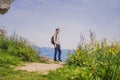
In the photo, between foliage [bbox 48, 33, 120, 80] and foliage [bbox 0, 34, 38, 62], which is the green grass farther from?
foliage [bbox 0, 34, 38, 62]

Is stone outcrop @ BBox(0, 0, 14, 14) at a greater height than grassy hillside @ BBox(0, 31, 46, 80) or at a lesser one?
greater

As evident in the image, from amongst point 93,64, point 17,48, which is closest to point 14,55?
point 17,48

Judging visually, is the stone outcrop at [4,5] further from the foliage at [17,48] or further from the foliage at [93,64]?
the foliage at [93,64]

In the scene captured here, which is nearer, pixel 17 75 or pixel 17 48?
pixel 17 75

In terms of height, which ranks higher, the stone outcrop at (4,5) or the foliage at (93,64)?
the stone outcrop at (4,5)

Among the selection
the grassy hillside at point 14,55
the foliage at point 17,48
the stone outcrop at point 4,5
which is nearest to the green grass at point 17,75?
the grassy hillside at point 14,55

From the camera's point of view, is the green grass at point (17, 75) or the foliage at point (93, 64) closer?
the foliage at point (93, 64)

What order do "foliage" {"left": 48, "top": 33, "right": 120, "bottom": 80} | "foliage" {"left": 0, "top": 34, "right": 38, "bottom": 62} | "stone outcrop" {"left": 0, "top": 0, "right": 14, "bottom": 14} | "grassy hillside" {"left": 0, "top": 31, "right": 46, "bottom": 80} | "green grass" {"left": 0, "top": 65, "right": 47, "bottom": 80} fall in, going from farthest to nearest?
"stone outcrop" {"left": 0, "top": 0, "right": 14, "bottom": 14}, "foliage" {"left": 0, "top": 34, "right": 38, "bottom": 62}, "grassy hillside" {"left": 0, "top": 31, "right": 46, "bottom": 80}, "green grass" {"left": 0, "top": 65, "right": 47, "bottom": 80}, "foliage" {"left": 48, "top": 33, "right": 120, "bottom": 80}

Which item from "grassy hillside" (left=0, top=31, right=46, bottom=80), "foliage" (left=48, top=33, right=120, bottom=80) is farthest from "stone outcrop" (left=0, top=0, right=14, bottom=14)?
"foliage" (left=48, top=33, right=120, bottom=80)

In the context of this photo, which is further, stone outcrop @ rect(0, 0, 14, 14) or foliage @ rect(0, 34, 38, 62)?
stone outcrop @ rect(0, 0, 14, 14)

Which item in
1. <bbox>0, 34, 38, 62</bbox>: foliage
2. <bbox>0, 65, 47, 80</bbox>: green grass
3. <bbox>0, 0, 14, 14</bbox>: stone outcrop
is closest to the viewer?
<bbox>0, 65, 47, 80</bbox>: green grass

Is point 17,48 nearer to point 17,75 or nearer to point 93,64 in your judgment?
point 17,75

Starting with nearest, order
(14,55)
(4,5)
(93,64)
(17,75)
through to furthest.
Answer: (93,64), (17,75), (14,55), (4,5)

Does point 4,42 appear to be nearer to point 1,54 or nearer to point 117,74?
point 1,54
